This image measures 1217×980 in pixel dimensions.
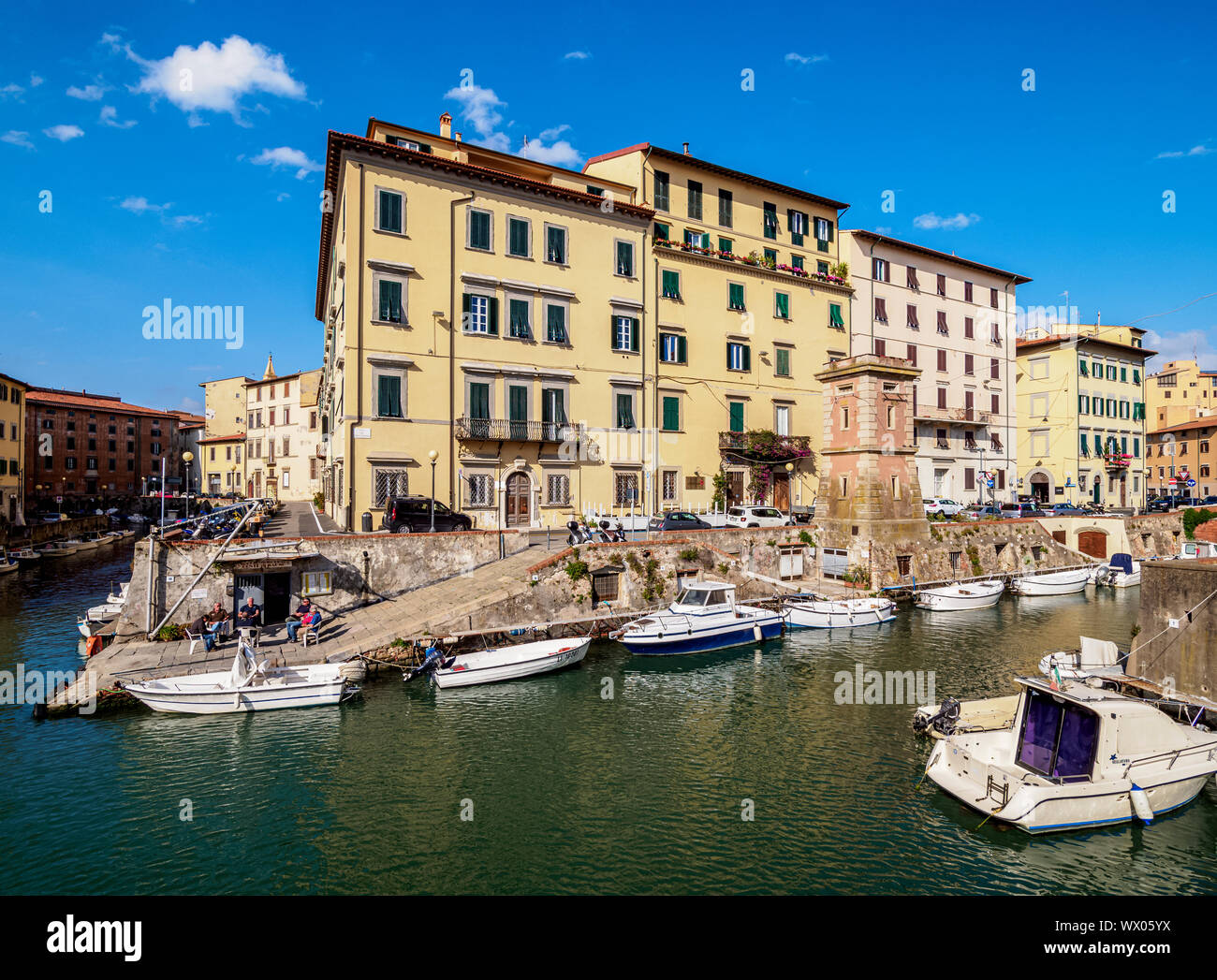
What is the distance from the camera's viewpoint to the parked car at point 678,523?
1319 inches

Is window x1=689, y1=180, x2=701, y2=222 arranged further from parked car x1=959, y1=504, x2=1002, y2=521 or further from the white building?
parked car x1=959, y1=504, x2=1002, y2=521

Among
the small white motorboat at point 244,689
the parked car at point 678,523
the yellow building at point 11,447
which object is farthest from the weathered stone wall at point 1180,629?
the yellow building at point 11,447

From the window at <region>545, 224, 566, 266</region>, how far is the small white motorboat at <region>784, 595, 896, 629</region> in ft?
70.8

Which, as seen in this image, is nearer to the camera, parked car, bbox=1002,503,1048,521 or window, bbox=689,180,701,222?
window, bbox=689,180,701,222

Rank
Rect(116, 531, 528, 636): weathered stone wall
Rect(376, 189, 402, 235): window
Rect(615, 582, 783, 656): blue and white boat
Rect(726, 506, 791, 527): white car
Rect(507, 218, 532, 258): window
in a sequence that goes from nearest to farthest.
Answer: Rect(116, 531, 528, 636): weathered stone wall
Rect(615, 582, 783, 656): blue and white boat
Rect(376, 189, 402, 235): window
Rect(507, 218, 532, 258): window
Rect(726, 506, 791, 527): white car

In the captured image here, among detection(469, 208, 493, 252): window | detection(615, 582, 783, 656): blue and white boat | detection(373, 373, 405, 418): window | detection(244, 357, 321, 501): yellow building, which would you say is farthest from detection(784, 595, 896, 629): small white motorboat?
detection(244, 357, 321, 501): yellow building

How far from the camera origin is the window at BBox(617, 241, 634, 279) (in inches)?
1513

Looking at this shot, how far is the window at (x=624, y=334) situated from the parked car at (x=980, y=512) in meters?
23.4

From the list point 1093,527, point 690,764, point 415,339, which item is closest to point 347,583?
point 415,339

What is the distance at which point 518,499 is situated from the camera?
115 ft

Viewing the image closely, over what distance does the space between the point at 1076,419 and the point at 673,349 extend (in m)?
37.8

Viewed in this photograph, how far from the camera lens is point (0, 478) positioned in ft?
178
